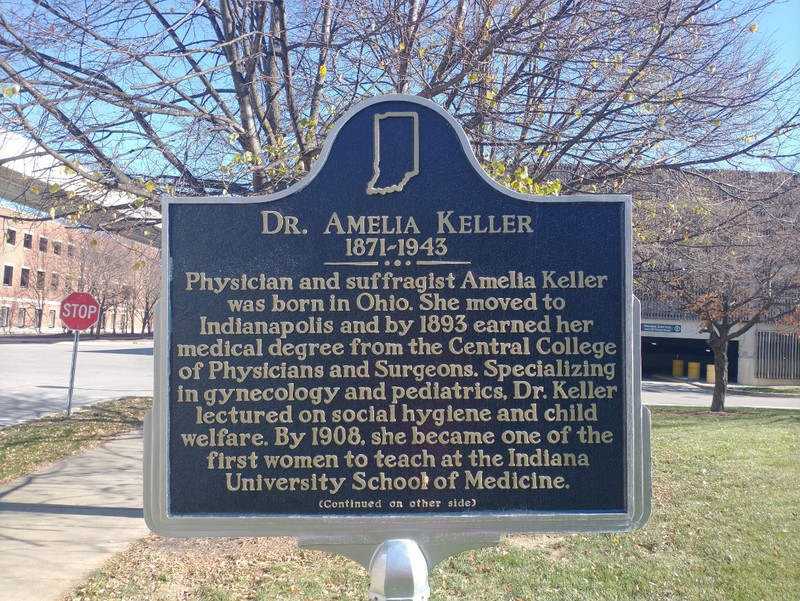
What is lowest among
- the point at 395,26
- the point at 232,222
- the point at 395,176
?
the point at 232,222

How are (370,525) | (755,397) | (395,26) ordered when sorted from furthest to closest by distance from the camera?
(755,397)
(395,26)
(370,525)

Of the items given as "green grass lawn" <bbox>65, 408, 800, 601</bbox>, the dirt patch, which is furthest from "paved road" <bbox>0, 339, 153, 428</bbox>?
"green grass lawn" <bbox>65, 408, 800, 601</bbox>

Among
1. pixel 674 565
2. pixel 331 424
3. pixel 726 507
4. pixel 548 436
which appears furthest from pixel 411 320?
pixel 726 507

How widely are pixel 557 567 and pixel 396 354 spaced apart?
10.4 feet

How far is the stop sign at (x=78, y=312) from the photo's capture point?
45.2 ft

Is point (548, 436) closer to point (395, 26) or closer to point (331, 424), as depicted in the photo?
point (331, 424)

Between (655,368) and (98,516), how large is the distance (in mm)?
41359

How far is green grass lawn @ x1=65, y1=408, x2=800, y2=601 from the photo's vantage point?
458cm

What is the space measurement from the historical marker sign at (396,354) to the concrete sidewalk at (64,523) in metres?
2.79

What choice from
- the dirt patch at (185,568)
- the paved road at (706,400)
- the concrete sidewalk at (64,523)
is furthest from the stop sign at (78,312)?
the paved road at (706,400)

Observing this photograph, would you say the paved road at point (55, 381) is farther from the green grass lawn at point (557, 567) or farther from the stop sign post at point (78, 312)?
the green grass lawn at point (557, 567)

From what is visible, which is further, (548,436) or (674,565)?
(674,565)

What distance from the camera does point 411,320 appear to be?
278 cm

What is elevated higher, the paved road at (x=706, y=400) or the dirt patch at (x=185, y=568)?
the dirt patch at (x=185, y=568)
